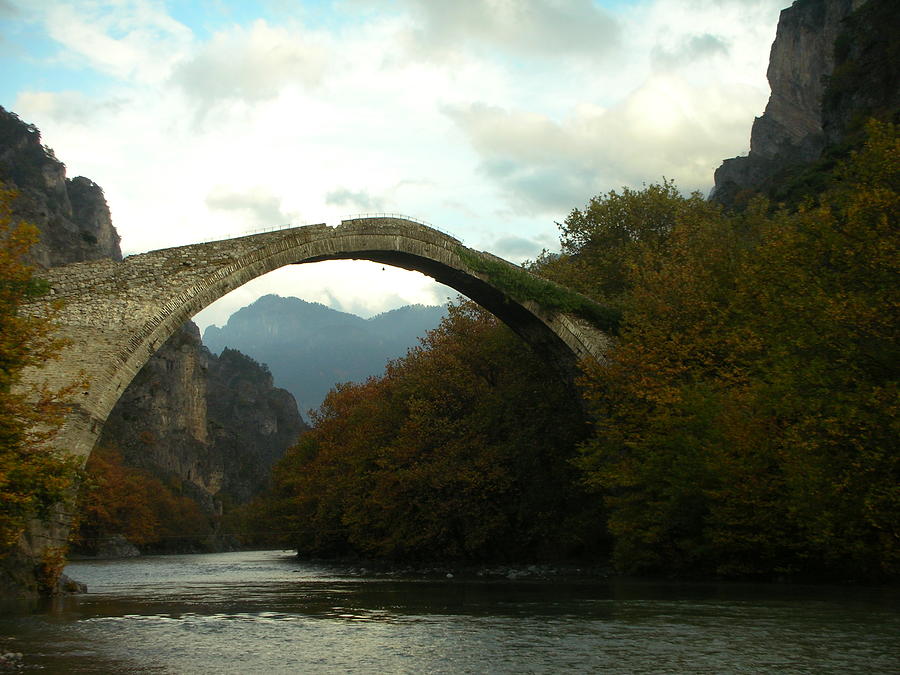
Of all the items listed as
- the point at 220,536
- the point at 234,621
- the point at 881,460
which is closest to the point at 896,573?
the point at 881,460

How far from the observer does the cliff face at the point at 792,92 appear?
91.4m

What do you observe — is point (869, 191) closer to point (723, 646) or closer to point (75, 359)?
point (723, 646)

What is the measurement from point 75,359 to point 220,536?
71011 mm

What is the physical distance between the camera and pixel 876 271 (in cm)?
1393

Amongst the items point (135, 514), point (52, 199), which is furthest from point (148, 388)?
point (135, 514)

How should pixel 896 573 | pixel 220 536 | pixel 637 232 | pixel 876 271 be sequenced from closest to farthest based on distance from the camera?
1. pixel 876 271
2. pixel 896 573
3. pixel 637 232
4. pixel 220 536

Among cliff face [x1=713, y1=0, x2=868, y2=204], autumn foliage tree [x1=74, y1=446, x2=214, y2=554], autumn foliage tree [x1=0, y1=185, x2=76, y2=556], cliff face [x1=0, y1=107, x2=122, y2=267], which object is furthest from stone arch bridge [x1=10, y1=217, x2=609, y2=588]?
cliff face [x1=713, y1=0, x2=868, y2=204]

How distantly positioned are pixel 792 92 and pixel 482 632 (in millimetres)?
109217

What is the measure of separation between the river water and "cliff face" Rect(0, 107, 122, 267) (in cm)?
5616

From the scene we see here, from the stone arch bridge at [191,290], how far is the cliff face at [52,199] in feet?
157

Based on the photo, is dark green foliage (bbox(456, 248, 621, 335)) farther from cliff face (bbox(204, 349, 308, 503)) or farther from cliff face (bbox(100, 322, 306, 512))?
cliff face (bbox(204, 349, 308, 503))

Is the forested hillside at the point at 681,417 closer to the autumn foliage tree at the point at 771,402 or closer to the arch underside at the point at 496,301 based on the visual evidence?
the autumn foliage tree at the point at 771,402

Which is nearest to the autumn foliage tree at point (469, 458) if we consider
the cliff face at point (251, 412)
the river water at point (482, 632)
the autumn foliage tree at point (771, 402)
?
the autumn foliage tree at point (771, 402)

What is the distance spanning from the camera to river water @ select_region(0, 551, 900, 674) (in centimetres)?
809
